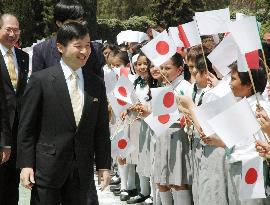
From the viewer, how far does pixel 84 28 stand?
3.95 metres

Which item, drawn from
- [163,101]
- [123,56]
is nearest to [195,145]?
[163,101]

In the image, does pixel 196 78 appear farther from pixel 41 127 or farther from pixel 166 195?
pixel 41 127

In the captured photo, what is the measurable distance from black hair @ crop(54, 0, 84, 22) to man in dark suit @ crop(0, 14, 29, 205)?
26.3 inches

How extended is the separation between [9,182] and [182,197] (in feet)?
4.81

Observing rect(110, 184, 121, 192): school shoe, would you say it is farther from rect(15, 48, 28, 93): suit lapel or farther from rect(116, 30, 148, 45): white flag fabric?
rect(116, 30, 148, 45): white flag fabric

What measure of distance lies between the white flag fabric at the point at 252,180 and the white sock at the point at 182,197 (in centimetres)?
173

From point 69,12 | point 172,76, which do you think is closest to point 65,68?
point 69,12

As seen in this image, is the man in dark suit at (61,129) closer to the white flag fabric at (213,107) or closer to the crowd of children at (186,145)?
the white flag fabric at (213,107)

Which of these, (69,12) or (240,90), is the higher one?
(69,12)

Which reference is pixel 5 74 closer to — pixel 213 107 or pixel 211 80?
pixel 211 80

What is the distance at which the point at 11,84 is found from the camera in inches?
211

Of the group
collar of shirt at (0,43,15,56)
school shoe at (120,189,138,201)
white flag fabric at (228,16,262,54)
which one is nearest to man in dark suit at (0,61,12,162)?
collar of shirt at (0,43,15,56)

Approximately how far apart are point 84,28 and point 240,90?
108 cm

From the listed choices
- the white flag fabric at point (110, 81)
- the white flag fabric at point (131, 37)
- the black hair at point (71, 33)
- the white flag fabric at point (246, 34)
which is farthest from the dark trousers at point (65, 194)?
the white flag fabric at point (131, 37)
